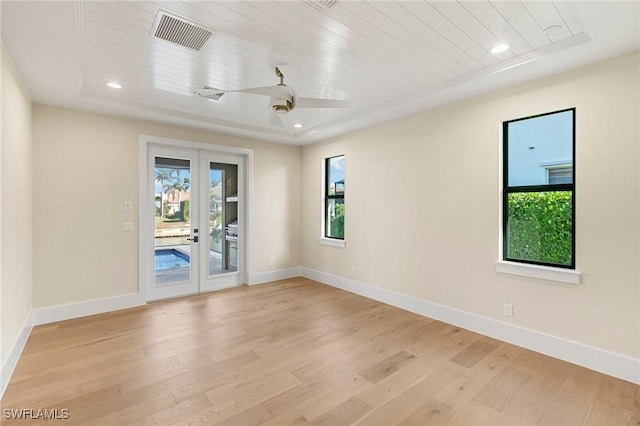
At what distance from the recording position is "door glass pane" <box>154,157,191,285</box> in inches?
Answer: 180

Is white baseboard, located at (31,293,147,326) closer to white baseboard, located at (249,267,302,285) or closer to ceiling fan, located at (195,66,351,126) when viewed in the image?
white baseboard, located at (249,267,302,285)

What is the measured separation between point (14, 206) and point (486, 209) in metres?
4.56

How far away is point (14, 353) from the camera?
265 centimetres

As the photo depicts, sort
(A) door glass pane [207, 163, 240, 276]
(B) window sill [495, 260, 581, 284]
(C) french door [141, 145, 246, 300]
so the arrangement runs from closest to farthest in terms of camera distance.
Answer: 1. (B) window sill [495, 260, 581, 284]
2. (C) french door [141, 145, 246, 300]
3. (A) door glass pane [207, 163, 240, 276]

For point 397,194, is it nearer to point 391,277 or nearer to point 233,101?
point 391,277

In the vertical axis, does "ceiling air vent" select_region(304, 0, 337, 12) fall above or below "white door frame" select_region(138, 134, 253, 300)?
above

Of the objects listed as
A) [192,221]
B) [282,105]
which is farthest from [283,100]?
[192,221]

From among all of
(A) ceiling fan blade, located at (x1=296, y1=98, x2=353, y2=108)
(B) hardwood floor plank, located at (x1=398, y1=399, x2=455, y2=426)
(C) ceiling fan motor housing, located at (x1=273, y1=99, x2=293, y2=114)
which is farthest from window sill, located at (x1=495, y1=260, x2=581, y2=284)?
(C) ceiling fan motor housing, located at (x1=273, y1=99, x2=293, y2=114)

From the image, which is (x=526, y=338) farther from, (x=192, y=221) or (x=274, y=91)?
(x=192, y=221)

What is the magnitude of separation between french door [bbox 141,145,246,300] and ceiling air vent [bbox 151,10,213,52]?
2.53 metres

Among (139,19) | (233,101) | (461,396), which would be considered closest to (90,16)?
(139,19)

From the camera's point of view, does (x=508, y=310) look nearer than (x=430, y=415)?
No

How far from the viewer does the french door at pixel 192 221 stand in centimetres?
454

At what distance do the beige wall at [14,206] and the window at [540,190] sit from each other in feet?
14.8
